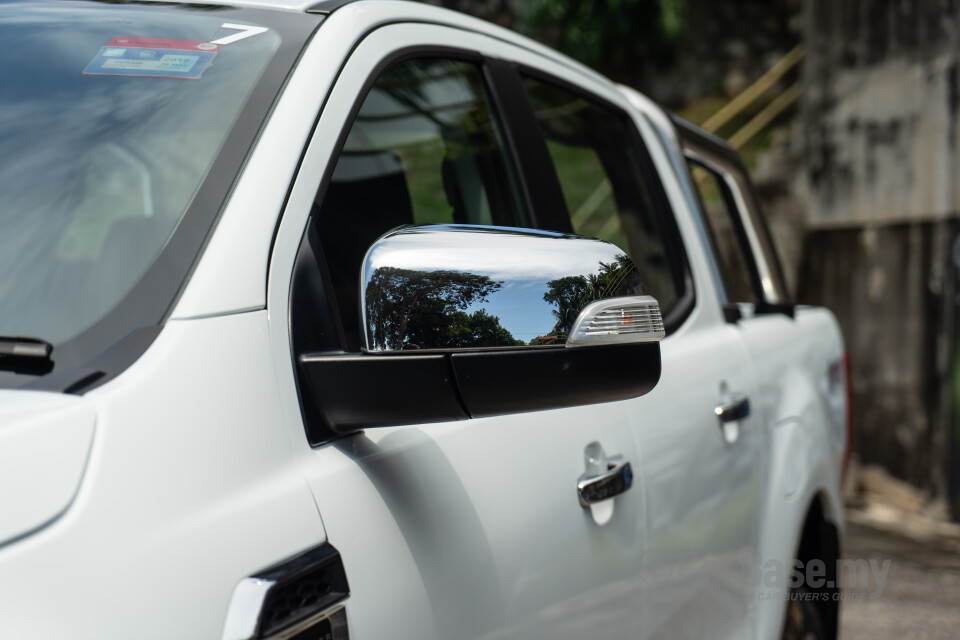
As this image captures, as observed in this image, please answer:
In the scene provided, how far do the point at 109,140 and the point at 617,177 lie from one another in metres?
1.70

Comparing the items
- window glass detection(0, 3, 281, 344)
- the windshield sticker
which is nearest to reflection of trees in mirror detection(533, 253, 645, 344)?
window glass detection(0, 3, 281, 344)

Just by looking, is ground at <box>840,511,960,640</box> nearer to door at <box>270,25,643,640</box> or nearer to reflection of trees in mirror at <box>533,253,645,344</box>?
door at <box>270,25,643,640</box>

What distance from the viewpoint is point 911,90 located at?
7.03 metres

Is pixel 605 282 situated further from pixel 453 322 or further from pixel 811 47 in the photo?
pixel 811 47

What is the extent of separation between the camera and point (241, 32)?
1.44 meters

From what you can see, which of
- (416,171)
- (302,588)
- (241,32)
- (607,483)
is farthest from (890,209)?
(302,588)

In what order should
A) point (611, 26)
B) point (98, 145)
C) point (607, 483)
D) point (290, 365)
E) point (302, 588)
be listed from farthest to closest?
point (611, 26) → point (607, 483) → point (98, 145) → point (290, 365) → point (302, 588)

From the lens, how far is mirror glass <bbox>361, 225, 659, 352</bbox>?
105 cm

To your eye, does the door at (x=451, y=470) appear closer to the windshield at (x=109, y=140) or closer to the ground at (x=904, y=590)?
the windshield at (x=109, y=140)

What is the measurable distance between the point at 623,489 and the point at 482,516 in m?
0.44

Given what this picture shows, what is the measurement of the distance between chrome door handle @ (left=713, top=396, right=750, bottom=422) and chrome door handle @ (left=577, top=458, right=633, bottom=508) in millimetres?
559

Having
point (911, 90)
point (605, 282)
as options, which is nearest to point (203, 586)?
point (605, 282)

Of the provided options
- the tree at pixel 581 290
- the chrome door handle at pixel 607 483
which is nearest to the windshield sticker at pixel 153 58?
the tree at pixel 581 290

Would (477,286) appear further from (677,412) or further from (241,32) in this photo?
(677,412)
